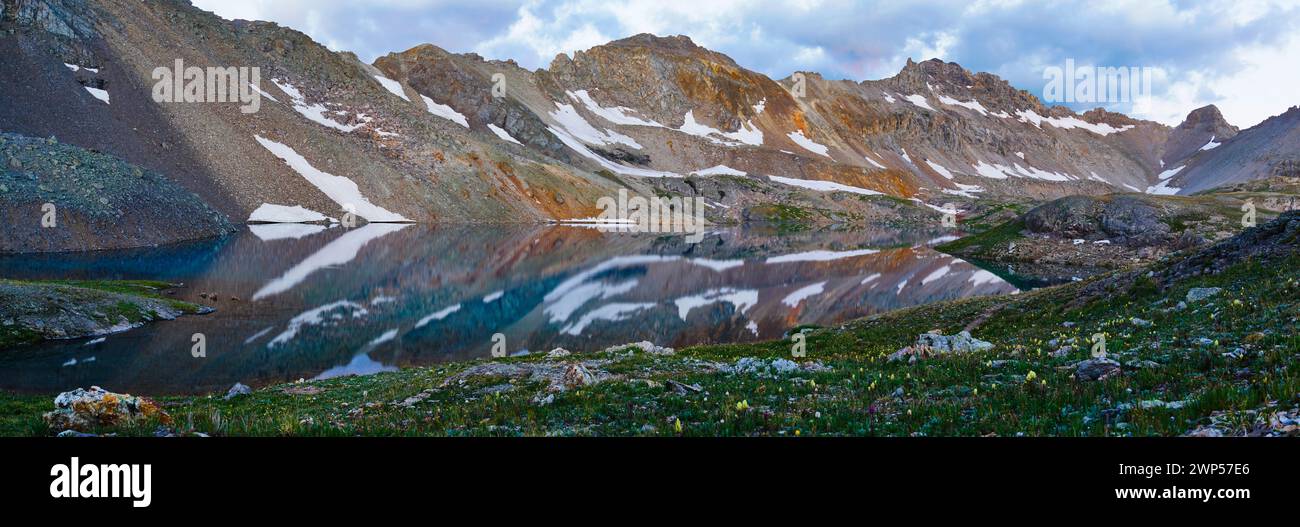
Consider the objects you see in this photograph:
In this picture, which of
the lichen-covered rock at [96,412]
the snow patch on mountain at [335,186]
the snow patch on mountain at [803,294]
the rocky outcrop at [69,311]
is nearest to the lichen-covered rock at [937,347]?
the lichen-covered rock at [96,412]

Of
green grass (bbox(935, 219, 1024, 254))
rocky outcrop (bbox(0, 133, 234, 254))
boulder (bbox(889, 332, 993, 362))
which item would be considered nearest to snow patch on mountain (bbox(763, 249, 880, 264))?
green grass (bbox(935, 219, 1024, 254))

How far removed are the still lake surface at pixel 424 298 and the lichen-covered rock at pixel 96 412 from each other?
14223 millimetres

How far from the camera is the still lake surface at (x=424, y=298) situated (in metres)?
32.7

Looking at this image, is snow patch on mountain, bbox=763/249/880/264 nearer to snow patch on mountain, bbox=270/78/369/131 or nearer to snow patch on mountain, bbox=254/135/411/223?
snow patch on mountain, bbox=254/135/411/223

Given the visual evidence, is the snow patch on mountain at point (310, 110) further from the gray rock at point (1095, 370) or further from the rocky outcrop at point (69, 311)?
the gray rock at point (1095, 370)

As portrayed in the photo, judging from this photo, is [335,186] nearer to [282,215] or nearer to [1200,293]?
[282,215]

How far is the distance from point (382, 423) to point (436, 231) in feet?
367

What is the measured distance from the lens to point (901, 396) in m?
13.6

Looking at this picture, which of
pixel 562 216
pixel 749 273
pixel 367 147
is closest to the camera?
pixel 749 273

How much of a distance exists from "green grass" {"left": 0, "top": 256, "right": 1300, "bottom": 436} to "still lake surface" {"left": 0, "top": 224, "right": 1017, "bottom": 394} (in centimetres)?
1046

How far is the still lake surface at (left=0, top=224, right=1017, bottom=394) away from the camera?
32.7 m

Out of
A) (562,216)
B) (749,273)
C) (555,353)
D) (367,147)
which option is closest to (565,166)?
(562,216)
